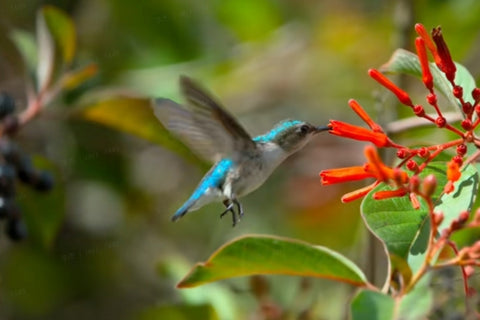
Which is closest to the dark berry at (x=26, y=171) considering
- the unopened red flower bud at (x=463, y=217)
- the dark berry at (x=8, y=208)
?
the dark berry at (x=8, y=208)

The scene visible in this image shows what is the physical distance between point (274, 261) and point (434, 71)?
0.59 metres

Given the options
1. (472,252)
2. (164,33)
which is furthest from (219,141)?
(164,33)

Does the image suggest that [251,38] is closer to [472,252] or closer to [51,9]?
[51,9]

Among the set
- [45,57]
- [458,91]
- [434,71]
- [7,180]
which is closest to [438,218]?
[458,91]

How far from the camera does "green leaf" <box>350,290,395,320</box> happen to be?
65.5 inches

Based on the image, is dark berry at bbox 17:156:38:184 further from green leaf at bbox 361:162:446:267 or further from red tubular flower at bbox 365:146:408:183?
red tubular flower at bbox 365:146:408:183

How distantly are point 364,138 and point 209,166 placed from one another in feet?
4.88

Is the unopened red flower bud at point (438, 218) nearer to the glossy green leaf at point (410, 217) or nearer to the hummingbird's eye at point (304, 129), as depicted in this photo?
the glossy green leaf at point (410, 217)

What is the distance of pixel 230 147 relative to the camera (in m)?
2.93

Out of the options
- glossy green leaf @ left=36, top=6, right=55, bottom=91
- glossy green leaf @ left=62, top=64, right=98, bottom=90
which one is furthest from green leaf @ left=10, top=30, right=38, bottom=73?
glossy green leaf @ left=62, top=64, right=98, bottom=90

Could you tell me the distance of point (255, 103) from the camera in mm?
5125

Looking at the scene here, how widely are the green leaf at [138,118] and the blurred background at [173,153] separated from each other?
878 mm

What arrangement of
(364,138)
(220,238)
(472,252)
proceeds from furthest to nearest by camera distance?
1. (220,238)
2. (364,138)
3. (472,252)

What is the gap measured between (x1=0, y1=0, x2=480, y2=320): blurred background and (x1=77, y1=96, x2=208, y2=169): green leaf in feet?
2.88
